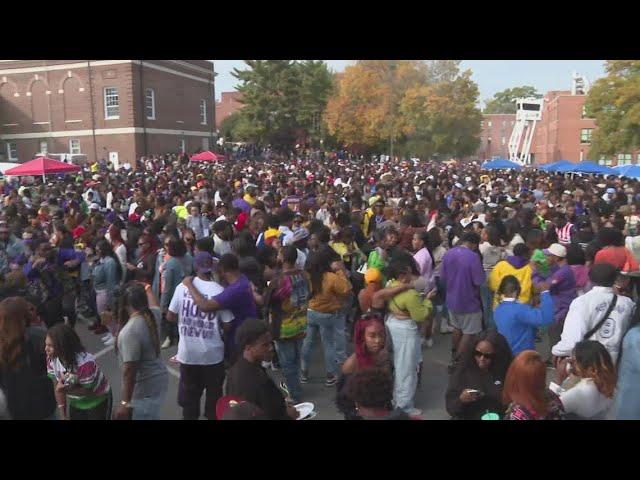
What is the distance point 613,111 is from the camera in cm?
2770

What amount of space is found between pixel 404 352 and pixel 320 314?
1.01m

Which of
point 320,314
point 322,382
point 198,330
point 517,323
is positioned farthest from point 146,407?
point 517,323

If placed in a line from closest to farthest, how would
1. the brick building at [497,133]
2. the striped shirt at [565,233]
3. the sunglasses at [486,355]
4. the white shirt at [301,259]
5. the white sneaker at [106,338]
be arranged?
the sunglasses at [486,355] → the white shirt at [301,259] → the white sneaker at [106,338] → the striped shirt at [565,233] → the brick building at [497,133]

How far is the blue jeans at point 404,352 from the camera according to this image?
4.91 meters

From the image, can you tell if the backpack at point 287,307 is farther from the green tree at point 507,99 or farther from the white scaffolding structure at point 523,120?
the green tree at point 507,99

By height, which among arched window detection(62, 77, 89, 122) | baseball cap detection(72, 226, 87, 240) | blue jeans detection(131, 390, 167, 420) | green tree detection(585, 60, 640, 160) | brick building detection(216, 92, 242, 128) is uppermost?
brick building detection(216, 92, 242, 128)

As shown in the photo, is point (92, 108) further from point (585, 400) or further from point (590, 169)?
point (585, 400)

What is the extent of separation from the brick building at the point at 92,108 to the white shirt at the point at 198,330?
3774 centimetres

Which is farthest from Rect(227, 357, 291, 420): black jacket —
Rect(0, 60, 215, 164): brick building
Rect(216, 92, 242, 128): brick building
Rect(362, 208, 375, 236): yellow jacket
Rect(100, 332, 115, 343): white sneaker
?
Rect(216, 92, 242, 128): brick building

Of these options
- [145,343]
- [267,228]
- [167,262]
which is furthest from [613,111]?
[145,343]

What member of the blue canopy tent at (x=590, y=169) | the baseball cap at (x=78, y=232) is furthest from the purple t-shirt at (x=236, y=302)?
the blue canopy tent at (x=590, y=169)

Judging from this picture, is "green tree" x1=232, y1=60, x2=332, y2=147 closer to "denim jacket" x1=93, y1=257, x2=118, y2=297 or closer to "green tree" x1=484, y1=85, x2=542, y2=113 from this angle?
"denim jacket" x1=93, y1=257, x2=118, y2=297

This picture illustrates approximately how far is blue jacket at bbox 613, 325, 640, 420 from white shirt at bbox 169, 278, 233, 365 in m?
2.86

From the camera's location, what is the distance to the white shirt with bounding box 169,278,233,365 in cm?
437
